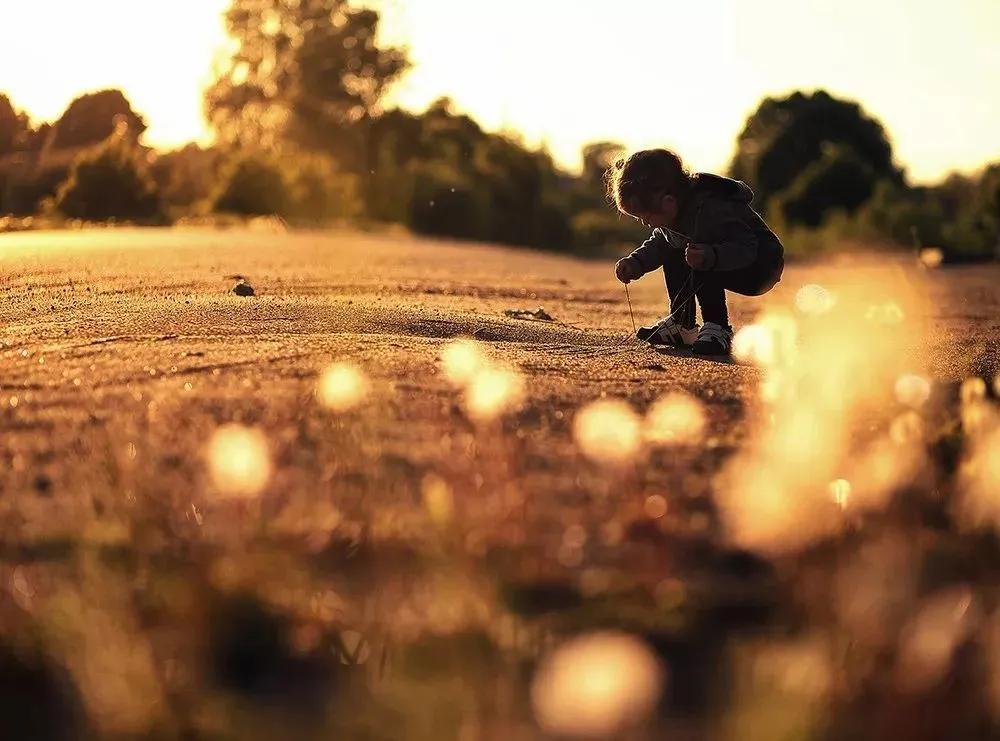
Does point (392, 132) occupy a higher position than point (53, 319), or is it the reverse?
point (392, 132)

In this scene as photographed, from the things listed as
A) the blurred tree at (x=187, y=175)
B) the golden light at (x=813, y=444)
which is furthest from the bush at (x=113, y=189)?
the golden light at (x=813, y=444)

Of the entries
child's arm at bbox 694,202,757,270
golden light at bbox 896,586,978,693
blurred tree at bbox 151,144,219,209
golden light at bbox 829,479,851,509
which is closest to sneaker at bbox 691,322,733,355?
child's arm at bbox 694,202,757,270

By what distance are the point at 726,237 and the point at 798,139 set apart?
1038 inches

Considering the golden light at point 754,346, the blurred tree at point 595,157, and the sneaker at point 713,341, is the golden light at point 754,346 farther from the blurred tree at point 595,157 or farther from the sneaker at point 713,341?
the blurred tree at point 595,157

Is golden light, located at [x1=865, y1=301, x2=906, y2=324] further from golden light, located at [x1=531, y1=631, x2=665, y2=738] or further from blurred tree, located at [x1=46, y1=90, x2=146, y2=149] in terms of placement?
blurred tree, located at [x1=46, y1=90, x2=146, y2=149]

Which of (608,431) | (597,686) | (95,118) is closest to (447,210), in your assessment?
(95,118)

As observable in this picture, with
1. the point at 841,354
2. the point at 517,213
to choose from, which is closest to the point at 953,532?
the point at 841,354

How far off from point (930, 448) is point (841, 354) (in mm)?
1664

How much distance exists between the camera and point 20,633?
1.70m

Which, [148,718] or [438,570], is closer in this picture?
[148,718]

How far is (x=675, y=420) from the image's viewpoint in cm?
303

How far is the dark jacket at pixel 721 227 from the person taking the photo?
183 inches

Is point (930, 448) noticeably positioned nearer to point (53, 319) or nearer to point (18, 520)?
point (18, 520)

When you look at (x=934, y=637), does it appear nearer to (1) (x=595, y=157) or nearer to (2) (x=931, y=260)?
(2) (x=931, y=260)
